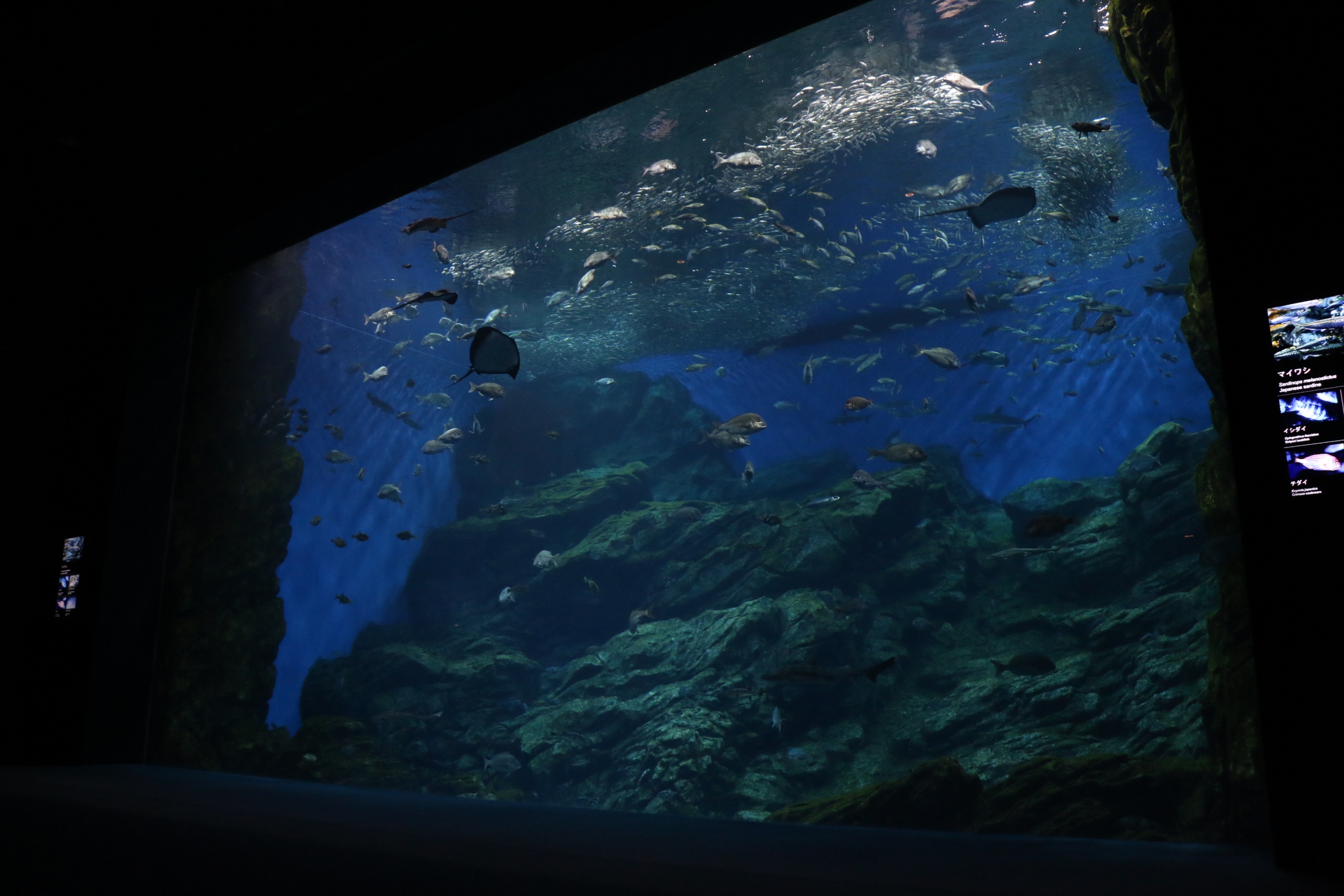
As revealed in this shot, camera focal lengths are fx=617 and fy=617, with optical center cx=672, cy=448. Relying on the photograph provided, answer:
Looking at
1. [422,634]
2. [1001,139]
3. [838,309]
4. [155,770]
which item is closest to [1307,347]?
[155,770]

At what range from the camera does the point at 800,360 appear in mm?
29656

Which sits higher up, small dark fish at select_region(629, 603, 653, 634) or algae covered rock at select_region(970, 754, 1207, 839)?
small dark fish at select_region(629, 603, 653, 634)

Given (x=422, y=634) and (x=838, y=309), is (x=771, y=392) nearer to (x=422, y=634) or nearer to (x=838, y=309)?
(x=838, y=309)

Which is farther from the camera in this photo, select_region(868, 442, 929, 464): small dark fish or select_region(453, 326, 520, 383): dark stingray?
select_region(868, 442, 929, 464): small dark fish

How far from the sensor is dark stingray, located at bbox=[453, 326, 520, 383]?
559cm

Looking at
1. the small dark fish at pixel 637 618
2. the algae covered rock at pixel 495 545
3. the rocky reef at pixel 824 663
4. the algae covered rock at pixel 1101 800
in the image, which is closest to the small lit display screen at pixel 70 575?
the rocky reef at pixel 824 663

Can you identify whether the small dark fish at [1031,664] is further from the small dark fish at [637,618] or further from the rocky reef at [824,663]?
the small dark fish at [637,618]

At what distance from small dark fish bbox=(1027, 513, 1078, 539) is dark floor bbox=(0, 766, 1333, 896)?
385cm

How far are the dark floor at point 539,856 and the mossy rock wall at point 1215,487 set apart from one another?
79cm

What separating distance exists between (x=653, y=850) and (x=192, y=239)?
613 cm

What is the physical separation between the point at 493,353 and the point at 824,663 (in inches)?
329

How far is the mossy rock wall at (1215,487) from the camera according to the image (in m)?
3.00

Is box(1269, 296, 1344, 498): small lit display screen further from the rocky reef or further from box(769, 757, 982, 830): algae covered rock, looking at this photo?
box(769, 757, 982, 830): algae covered rock

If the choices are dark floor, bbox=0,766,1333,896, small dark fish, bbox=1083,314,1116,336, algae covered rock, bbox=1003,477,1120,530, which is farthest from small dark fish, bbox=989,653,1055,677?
algae covered rock, bbox=1003,477,1120,530
